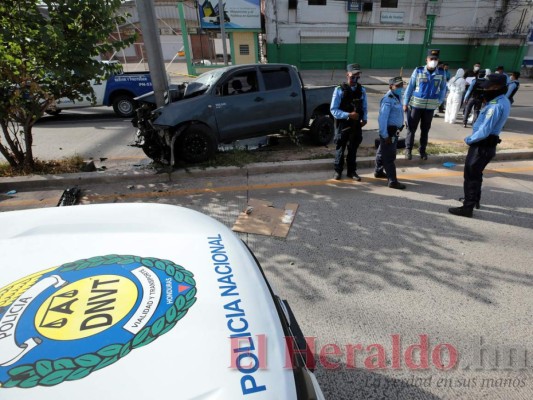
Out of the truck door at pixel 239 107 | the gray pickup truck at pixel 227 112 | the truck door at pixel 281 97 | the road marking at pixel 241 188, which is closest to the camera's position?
the road marking at pixel 241 188

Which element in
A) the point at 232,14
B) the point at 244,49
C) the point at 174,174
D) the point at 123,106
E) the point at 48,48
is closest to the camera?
the point at 48,48

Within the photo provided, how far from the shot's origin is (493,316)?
105 inches

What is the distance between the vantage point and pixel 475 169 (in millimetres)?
4086

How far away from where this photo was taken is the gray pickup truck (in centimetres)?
556

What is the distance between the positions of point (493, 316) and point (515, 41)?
31.9 metres

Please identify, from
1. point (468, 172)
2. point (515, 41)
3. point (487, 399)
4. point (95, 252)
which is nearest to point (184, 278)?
point (95, 252)

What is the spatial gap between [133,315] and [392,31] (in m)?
29.2

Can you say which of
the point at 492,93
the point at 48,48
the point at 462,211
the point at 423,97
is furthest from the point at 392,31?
the point at 48,48

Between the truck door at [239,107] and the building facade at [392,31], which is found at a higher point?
the building facade at [392,31]

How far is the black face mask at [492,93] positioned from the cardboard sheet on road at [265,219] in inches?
104

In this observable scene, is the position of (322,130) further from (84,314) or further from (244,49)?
(244,49)

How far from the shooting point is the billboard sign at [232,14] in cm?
1998

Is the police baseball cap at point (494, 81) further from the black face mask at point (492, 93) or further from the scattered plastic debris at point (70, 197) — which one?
the scattered plastic debris at point (70, 197)

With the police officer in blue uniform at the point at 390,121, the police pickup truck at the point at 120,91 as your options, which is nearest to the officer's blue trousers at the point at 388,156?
the police officer in blue uniform at the point at 390,121
